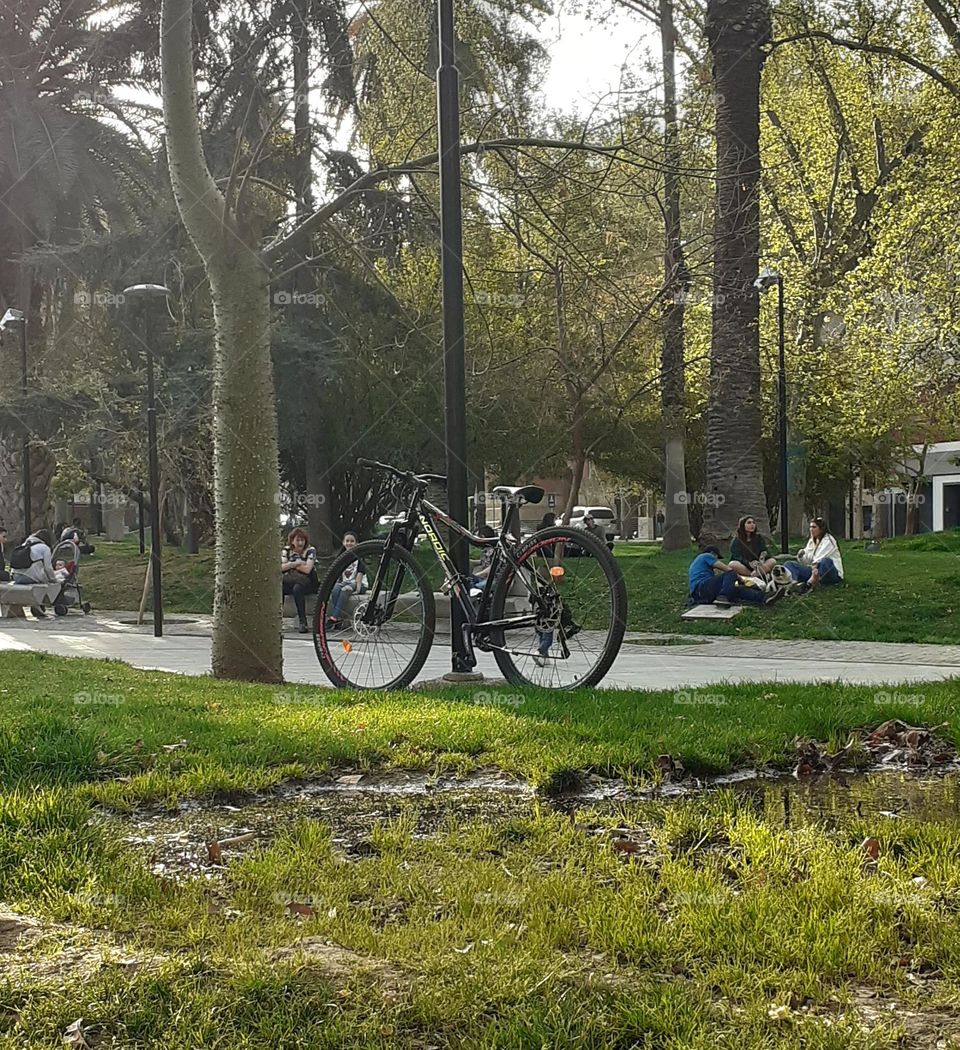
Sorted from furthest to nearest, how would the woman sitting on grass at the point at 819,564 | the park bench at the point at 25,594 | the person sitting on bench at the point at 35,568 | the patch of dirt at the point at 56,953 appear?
the person sitting on bench at the point at 35,568, the park bench at the point at 25,594, the woman sitting on grass at the point at 819,564, the patch of dirt at the point at 56,953

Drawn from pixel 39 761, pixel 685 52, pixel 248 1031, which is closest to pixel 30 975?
pixel 248 1031

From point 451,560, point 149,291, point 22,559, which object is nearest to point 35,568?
point 22,559

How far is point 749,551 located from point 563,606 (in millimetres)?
9770

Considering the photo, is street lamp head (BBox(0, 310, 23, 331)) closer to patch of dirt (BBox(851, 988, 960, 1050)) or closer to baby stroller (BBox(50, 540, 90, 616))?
baby stroller (BBox(50, 540, 90, 616))

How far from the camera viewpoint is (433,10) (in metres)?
10.2

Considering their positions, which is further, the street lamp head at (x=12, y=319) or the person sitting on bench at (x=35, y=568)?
the street lamp head at (x=12, y=319)

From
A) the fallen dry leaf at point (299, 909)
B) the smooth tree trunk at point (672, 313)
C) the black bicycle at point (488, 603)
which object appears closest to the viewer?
the fallen dry leaf at point (299, 909)

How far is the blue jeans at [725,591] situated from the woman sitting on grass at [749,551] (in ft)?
0.76

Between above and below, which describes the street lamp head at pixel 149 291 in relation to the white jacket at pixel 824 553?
above

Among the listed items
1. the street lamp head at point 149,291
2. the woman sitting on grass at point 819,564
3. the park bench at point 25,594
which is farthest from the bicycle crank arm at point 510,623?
the park bench at point 25,594

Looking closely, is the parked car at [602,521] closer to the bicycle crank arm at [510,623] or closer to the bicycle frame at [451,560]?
the bicycle frame at [451,560]

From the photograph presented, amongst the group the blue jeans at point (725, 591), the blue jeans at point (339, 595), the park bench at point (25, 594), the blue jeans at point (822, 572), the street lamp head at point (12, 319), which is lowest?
the park bench at point (25, 594)

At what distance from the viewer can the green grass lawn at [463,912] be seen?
249 cm

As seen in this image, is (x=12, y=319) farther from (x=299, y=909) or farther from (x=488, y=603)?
(x=299, y=909)
